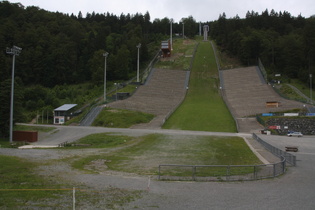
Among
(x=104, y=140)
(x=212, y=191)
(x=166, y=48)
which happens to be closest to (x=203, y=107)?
(x=104, y=140)

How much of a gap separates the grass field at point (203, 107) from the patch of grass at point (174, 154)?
486 inches

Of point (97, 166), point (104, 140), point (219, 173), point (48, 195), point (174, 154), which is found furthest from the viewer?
point (104, 140)

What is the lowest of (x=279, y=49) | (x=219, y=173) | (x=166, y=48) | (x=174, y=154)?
(x=174, y=154)

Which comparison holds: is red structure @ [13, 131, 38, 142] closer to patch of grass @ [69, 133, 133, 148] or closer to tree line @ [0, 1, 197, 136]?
patch of grass @ [69, 133, 133, 148]

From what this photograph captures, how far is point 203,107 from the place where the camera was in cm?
5531

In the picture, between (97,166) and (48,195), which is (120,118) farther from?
(48,195)

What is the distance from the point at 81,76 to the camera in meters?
83.7

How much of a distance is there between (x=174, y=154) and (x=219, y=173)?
735 centimetres

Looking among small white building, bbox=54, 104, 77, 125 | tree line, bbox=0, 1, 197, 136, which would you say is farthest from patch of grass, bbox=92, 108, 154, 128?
tree line, bbox=0, 1, 197, 136

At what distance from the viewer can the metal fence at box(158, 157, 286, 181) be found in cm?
1451

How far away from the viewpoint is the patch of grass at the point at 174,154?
715 inches

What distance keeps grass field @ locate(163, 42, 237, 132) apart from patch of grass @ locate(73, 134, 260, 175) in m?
12.3

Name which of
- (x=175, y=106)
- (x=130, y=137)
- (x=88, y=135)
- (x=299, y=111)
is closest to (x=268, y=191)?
(x=130, y=137)

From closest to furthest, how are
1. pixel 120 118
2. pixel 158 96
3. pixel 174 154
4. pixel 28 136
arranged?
pixel 174 154, pixel 28 136, pixel 120 118, pixel 158 96
